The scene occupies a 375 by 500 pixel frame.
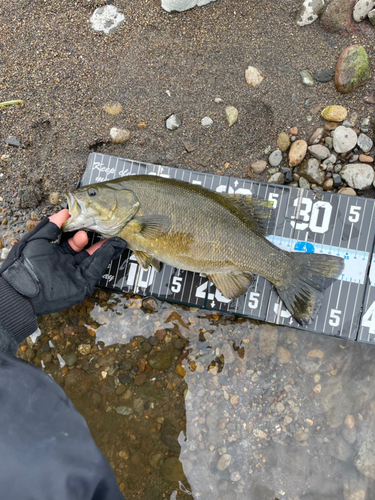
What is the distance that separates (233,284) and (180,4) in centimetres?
370

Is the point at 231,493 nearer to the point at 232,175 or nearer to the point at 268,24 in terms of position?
the point at 232,175

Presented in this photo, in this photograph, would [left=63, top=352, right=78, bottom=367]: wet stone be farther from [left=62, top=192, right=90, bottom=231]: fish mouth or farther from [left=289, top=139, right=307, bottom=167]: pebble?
[left=289, top=139, right=307, bottom=167]: pebble

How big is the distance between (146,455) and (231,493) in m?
1.13

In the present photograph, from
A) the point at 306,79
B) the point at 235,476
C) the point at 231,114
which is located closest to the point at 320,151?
the point at 306,79

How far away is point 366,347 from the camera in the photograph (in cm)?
437

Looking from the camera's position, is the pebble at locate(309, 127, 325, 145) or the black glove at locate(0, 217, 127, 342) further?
the pebble at locate(309, 127, 325, 145)

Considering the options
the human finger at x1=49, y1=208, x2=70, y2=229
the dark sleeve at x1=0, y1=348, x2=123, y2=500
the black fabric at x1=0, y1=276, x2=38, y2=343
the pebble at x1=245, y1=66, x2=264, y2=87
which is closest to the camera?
the dark sleeve at x1=0, y1=348, x2=123, y2=500

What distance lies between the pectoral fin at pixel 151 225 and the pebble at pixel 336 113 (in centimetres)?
257

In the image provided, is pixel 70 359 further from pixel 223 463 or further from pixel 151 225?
pixel 223 463

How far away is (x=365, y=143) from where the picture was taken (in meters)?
4.40

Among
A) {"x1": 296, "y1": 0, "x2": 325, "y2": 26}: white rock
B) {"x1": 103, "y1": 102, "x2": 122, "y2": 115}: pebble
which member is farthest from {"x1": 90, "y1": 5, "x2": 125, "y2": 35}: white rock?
{"x1": 296, "y1": 0, "x2": 325, "y2": 26}: white rock

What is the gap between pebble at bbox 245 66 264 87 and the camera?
4520 millimetres

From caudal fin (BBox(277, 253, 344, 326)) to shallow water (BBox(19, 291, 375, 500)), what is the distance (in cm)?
61

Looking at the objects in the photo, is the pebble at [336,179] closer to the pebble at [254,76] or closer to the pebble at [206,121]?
the pebble at [254,76]
